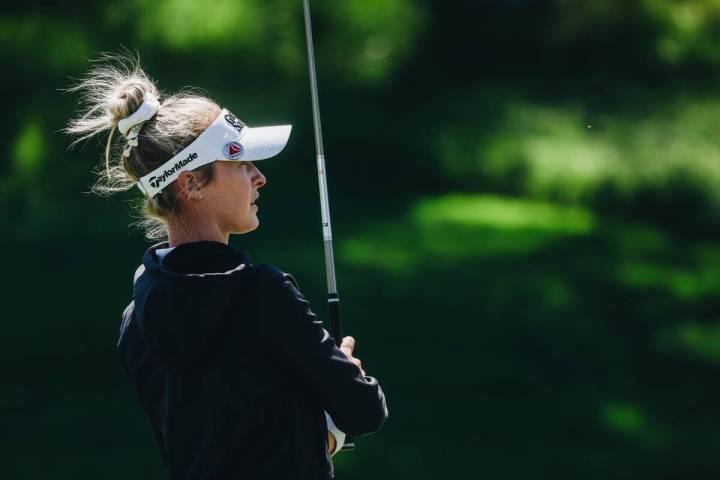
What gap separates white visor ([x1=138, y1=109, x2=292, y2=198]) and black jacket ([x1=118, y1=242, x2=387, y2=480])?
125 millimetres

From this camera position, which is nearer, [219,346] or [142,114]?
[219,346]

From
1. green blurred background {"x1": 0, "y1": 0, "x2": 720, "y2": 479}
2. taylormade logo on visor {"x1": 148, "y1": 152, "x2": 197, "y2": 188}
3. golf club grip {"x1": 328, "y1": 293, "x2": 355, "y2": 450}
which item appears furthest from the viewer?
green blurred background {"x1": 0, "y1": 0, "x2": 720, "y2": 479}

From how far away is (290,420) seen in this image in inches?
58.2

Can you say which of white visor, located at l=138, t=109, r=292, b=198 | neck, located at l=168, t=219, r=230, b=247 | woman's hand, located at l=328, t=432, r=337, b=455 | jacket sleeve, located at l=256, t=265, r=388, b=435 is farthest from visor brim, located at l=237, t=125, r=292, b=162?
woman's hand, located at l=328, t=432, r=337, b=455

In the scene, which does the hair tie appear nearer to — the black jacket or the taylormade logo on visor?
the taylormade logo on visor

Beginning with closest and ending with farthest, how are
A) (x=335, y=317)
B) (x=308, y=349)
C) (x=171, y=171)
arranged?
(x=308, y=349)
(x=171, y=171)
(x=335, y=317)

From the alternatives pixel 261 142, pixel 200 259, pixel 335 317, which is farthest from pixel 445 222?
pixel 200 259

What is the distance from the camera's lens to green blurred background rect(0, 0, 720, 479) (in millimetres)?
3709

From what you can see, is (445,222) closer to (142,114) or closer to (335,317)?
(335,317)

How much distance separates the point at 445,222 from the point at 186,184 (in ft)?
8.31

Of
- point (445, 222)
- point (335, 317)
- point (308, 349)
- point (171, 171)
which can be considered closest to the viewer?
point (308, 349)

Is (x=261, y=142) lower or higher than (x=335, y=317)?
higher

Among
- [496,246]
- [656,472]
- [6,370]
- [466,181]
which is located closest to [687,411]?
[656,472]

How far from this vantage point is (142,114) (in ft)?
5.15
